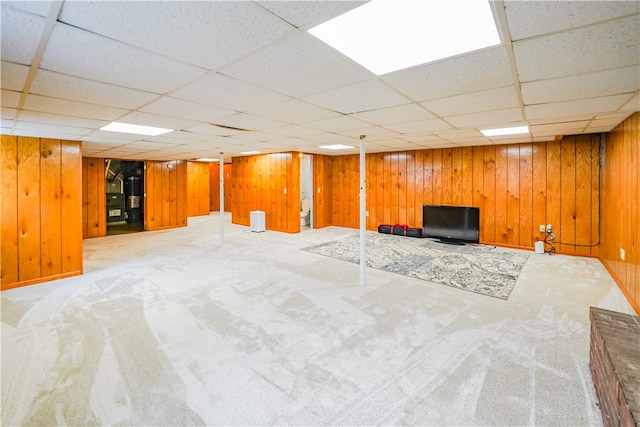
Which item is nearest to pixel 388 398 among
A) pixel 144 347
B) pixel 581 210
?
pixel 144 347

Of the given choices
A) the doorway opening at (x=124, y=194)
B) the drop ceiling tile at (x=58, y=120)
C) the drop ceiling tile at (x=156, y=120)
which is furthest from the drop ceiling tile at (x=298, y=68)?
the doorway opening at (x=124, y=194)

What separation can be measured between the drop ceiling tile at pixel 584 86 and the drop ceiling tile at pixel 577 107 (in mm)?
181

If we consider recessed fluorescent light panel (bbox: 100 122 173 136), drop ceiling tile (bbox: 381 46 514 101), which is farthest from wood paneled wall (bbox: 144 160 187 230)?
drop ceiling tile (bbox: 381 46 514 101)

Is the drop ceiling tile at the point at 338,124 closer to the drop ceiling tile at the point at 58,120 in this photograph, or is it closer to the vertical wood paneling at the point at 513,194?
the drop ceiling tile at the point at 58,120

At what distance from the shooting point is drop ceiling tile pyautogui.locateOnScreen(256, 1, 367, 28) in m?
1.21

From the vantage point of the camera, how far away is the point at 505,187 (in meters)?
5.94

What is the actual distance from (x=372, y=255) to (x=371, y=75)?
3.70m

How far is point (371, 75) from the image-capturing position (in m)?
2.04

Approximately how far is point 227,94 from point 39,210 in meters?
3.58

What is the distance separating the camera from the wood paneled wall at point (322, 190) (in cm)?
820

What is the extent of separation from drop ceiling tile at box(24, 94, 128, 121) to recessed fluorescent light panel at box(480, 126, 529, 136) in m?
4.64

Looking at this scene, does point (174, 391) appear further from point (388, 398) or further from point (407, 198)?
point (407, 198)

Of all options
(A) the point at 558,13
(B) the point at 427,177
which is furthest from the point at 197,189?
(A) the point at 558,13

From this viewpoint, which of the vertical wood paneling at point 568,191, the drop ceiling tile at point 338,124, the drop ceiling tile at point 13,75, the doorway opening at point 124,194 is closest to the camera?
the drop ceiling tile at point 13,75
